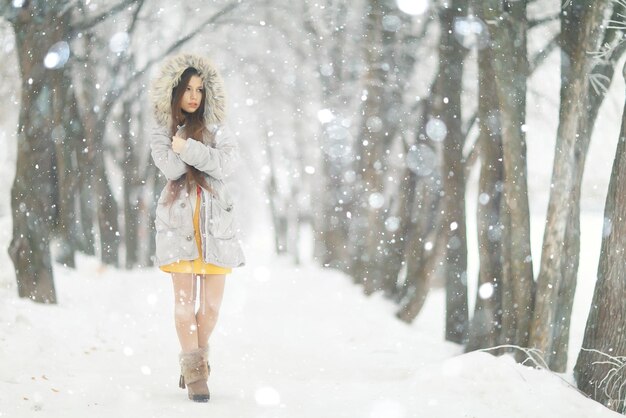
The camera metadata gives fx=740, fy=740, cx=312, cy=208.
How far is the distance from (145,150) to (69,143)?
585 centimetres

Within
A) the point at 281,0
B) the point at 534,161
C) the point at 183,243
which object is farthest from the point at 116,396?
the point at 534,161

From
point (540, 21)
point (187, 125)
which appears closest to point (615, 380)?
point (187, 125)

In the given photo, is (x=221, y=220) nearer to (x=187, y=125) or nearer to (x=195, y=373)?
(x=187, y=125)

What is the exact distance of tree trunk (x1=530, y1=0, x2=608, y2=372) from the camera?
730 cm

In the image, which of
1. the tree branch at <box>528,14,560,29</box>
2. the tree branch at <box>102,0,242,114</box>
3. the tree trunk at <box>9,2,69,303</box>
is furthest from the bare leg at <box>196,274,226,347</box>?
the tree branch at <box>102,0,242,114</box>

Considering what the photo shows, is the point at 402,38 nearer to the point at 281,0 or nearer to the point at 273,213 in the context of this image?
the point at 281,0

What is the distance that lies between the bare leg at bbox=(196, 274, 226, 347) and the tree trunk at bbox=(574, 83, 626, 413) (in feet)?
10.8

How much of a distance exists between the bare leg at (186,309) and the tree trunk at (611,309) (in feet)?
11.3

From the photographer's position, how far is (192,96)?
17.3 feet

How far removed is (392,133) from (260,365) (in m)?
6.94

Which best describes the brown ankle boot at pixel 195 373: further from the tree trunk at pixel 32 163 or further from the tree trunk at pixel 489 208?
the tree trunk at pixel 32 163

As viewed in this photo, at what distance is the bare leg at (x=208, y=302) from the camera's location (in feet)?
17.2

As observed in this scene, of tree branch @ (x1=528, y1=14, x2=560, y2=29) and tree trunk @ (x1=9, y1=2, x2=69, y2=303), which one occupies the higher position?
tree branch @ (x1=528, y1=14, x2=560, y2=29)

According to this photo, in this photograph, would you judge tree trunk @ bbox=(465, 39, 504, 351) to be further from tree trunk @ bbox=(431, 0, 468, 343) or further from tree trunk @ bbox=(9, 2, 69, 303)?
tree trunk @ bbox=(9, 2, 69, 303)
